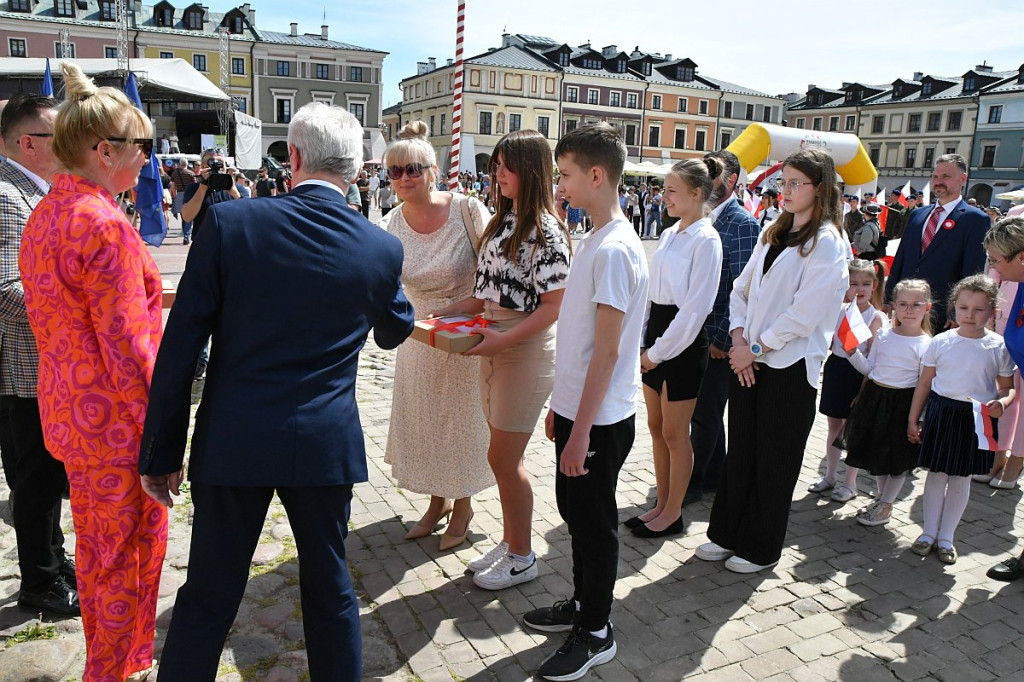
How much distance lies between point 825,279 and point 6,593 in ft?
13.1

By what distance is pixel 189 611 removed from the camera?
83.3 inches

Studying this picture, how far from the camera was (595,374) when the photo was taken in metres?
2.59

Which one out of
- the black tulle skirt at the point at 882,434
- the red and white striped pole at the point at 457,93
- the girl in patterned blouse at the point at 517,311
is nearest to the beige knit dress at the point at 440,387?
the girl in patterned blouse at the point at 517,311

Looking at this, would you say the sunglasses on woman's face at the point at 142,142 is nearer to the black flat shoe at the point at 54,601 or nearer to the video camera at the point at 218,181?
the black flat shoe at the point at 54,601

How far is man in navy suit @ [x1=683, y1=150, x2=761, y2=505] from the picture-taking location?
4305mm

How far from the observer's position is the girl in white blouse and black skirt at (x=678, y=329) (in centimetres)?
380

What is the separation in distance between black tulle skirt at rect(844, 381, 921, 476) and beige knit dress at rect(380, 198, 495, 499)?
230 cm

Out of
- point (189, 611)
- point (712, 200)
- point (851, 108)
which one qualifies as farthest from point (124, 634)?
point (851, 108)

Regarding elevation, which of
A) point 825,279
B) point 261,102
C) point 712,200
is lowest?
point 825,279

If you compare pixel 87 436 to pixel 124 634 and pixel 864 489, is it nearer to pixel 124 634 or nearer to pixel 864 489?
pixel 124 634

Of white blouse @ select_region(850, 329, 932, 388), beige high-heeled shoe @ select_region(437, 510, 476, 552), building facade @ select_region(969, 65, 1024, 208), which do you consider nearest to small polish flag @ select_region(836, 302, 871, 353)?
white blouse @ select_region(850, 329, 932, 388)

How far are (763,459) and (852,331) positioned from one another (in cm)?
115

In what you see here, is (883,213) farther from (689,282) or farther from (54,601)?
(54,601)

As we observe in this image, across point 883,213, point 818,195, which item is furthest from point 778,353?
point 883,213
